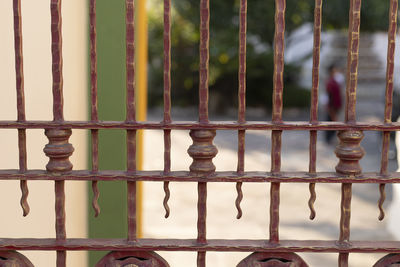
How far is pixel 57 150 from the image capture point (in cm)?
148

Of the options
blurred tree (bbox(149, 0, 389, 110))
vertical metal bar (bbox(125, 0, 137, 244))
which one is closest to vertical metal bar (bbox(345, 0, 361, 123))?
vertical metal bar (bbox(125, 0, 137, 244))

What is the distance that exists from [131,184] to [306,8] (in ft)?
50.9

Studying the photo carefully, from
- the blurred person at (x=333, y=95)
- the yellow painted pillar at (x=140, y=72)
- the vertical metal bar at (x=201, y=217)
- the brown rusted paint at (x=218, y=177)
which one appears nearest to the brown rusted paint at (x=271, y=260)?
the vertical metal bar at (x=201, y=217)

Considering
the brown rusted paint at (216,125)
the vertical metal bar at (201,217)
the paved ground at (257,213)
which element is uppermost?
the brown rusted paint at (216,125)

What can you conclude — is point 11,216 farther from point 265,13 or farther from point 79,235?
point 265,13

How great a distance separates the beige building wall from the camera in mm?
2141

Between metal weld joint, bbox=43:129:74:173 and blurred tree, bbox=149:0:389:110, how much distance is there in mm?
14330

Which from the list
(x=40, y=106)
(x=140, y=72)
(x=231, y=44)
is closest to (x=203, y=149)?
(x=40, y=106)

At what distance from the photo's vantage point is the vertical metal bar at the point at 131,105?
147 cm

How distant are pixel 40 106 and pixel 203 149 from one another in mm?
1298

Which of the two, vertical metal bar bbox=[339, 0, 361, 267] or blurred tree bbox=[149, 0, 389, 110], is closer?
vertical metal bar bbox=[339, 0, 361, 267]

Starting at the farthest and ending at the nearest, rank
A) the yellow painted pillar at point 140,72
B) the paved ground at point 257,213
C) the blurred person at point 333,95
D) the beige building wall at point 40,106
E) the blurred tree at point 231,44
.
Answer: the blurred tree at point 231,44, the blurred person at point 333,95, the paved ground at point 257,213, the yellow painted pillar at point 140,72, the beige building wall at point 40,106

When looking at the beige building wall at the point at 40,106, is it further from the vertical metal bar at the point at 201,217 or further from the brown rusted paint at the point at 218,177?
the vertical metal bar at the point at 201,217

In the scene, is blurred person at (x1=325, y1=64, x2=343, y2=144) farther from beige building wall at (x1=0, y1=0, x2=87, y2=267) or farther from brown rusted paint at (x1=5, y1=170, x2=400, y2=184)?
brown rusted paint at (x1=5, y1=170, x2=400, y2=184)
